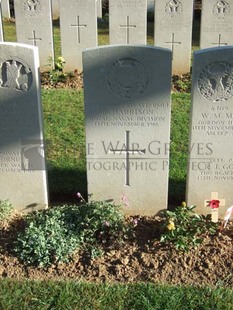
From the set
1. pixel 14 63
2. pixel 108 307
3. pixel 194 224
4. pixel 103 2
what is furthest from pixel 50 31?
pixel 103 2

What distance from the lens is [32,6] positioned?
355 inches

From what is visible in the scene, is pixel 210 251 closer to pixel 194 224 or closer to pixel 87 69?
pixel 194 224

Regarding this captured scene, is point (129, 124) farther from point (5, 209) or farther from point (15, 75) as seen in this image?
point (5, 209)

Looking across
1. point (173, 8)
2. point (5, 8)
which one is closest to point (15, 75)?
point (173, 8)

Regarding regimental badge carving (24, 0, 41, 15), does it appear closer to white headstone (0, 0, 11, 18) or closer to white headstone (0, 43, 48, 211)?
white headstone (0, 43, 48, 211)

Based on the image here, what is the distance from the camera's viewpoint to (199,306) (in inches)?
139

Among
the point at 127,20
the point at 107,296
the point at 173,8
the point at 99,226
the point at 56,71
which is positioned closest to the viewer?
the point at 107,296

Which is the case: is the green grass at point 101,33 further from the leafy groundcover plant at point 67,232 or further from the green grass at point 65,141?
the leafy groundcover plant at point 67,232

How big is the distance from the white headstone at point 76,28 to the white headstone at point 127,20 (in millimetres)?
395

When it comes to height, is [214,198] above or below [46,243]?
above

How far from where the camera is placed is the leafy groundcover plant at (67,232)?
155 inches

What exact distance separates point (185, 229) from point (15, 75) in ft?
7.21

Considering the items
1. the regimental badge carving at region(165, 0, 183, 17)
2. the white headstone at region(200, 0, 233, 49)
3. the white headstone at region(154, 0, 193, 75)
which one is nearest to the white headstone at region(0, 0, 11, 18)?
the white headstone at region(154, 0, 193, 75)

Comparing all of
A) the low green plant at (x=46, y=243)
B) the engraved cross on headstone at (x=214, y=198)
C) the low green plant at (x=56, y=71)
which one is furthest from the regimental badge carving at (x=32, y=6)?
the engraved cross on headstone at (x=214, y=198)
